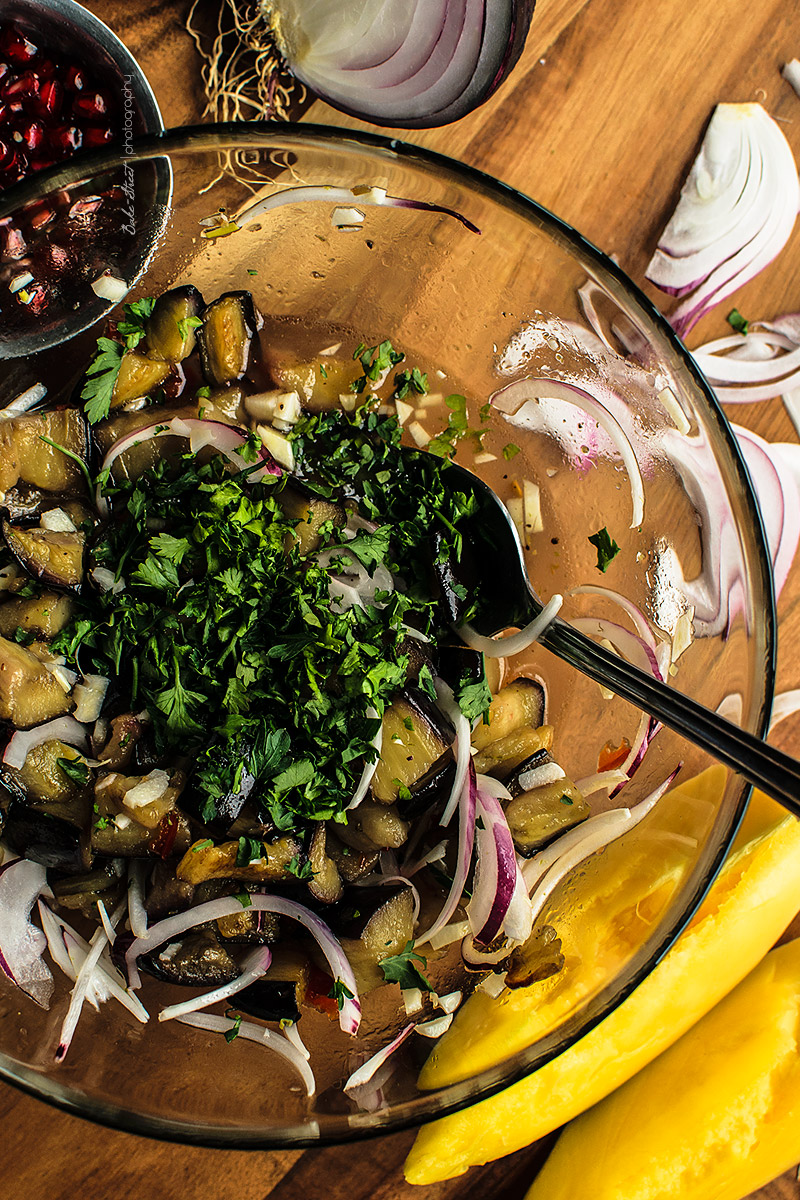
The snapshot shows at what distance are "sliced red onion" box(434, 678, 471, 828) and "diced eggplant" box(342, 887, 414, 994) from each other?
0.16m

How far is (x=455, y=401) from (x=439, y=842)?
85cm

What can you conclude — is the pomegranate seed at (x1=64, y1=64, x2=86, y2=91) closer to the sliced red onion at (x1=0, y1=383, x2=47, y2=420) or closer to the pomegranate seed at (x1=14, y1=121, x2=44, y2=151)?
the pomegranate seed at (x1=14, y1=121, x2=44, y2=151)

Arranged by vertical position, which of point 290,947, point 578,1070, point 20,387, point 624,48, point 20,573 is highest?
point 624,48

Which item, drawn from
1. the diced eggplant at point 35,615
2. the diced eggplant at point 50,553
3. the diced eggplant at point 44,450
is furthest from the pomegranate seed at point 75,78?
the diced eggplant at point 35,615

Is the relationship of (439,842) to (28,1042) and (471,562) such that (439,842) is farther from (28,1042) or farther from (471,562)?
(28,1042)

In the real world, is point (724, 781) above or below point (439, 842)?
above

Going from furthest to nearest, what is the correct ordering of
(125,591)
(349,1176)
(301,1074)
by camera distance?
(349,1176)
(301,1074)
(125,591)

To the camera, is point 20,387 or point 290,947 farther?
point 20,387

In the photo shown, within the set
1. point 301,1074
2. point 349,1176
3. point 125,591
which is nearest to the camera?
point 125,591

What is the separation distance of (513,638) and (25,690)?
0.82m

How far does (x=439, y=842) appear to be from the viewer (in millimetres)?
1551

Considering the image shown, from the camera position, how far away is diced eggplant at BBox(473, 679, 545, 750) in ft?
5.10

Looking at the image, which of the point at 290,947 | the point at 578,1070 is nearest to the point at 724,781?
the point at 578,1070

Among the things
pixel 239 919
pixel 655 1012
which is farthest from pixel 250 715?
pixel 655 1012
